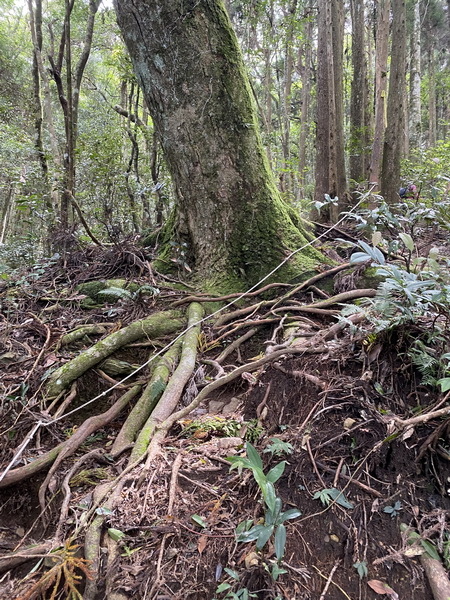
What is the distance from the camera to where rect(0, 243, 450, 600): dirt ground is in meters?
1.30

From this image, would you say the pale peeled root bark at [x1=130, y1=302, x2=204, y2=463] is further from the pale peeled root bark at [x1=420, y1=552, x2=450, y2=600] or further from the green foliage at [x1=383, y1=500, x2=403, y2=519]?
the pale peeled root bark at [x1=420, y1=552, x2=450, y2=600]

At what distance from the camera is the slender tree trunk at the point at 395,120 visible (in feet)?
21.7

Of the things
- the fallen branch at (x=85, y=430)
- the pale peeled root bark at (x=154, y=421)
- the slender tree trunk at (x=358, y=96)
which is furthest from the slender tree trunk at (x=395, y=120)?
the fallen branch at (x=85, y=430)

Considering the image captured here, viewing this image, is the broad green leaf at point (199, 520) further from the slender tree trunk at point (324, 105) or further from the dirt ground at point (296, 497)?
the slender tree trunk at point (324, 105)

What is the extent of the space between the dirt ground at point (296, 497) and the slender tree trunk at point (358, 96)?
29.5ft

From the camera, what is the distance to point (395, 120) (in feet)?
21.8

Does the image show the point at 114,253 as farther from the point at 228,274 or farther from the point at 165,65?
the point at 165,65

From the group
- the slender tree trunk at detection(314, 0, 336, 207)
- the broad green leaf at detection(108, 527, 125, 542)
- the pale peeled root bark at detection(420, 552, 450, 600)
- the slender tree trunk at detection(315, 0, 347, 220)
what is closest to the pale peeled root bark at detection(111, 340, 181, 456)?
the broad green leaf at detection(108, 527, 125, 542)

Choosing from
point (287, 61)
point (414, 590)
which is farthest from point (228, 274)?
point (287, 61)

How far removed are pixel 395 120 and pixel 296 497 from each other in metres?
7.19

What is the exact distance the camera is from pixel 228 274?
3.52 m

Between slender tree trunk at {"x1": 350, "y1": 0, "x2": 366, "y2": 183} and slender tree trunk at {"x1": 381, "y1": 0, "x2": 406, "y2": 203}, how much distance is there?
255 cm

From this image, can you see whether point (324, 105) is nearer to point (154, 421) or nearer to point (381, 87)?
point (381, 87)

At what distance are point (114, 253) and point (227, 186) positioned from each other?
1.62 meters
